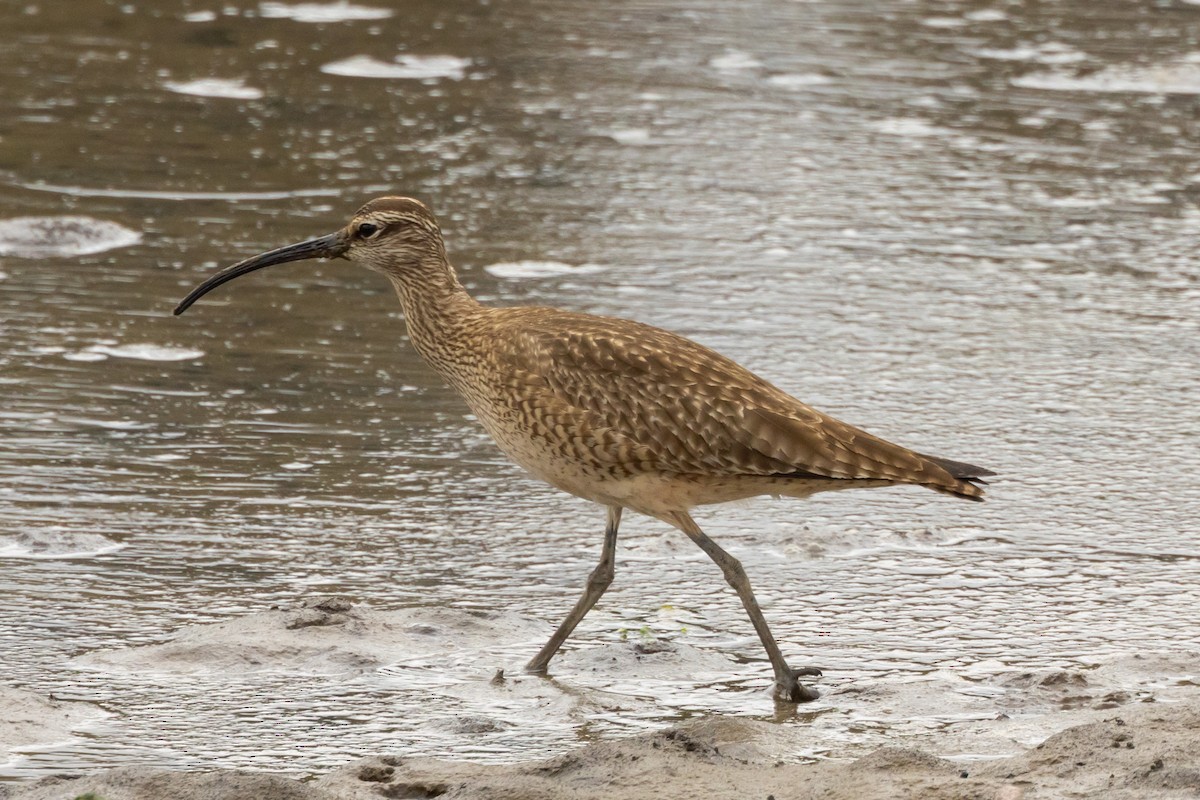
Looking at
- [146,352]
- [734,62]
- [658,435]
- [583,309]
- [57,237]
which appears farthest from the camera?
[734,62]

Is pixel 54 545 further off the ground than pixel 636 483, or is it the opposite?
pixel 636 483

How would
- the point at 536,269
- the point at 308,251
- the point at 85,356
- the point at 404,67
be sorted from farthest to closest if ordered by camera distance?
the point at 404,67, the point at 536,269, the point at 85,356, the point at 308,251

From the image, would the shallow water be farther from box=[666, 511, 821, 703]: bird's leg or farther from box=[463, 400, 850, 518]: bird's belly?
box=[463, 400, 850, 518]: bird's belly

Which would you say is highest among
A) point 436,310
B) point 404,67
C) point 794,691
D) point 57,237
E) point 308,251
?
point 308,251

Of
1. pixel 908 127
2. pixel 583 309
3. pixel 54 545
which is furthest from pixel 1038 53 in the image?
pixel 54 545

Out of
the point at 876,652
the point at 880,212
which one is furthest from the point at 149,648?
the point at 880,212

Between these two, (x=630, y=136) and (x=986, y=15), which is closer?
(x=630, y=136)

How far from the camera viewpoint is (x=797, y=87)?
42.0ft

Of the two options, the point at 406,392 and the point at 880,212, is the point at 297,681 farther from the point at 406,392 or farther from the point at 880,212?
the point at 880,212

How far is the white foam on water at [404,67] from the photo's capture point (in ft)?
41.6

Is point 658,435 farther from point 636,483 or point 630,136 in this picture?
point 630,136

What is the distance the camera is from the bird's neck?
253 inches

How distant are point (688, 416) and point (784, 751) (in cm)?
112

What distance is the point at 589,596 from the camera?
6.06m
